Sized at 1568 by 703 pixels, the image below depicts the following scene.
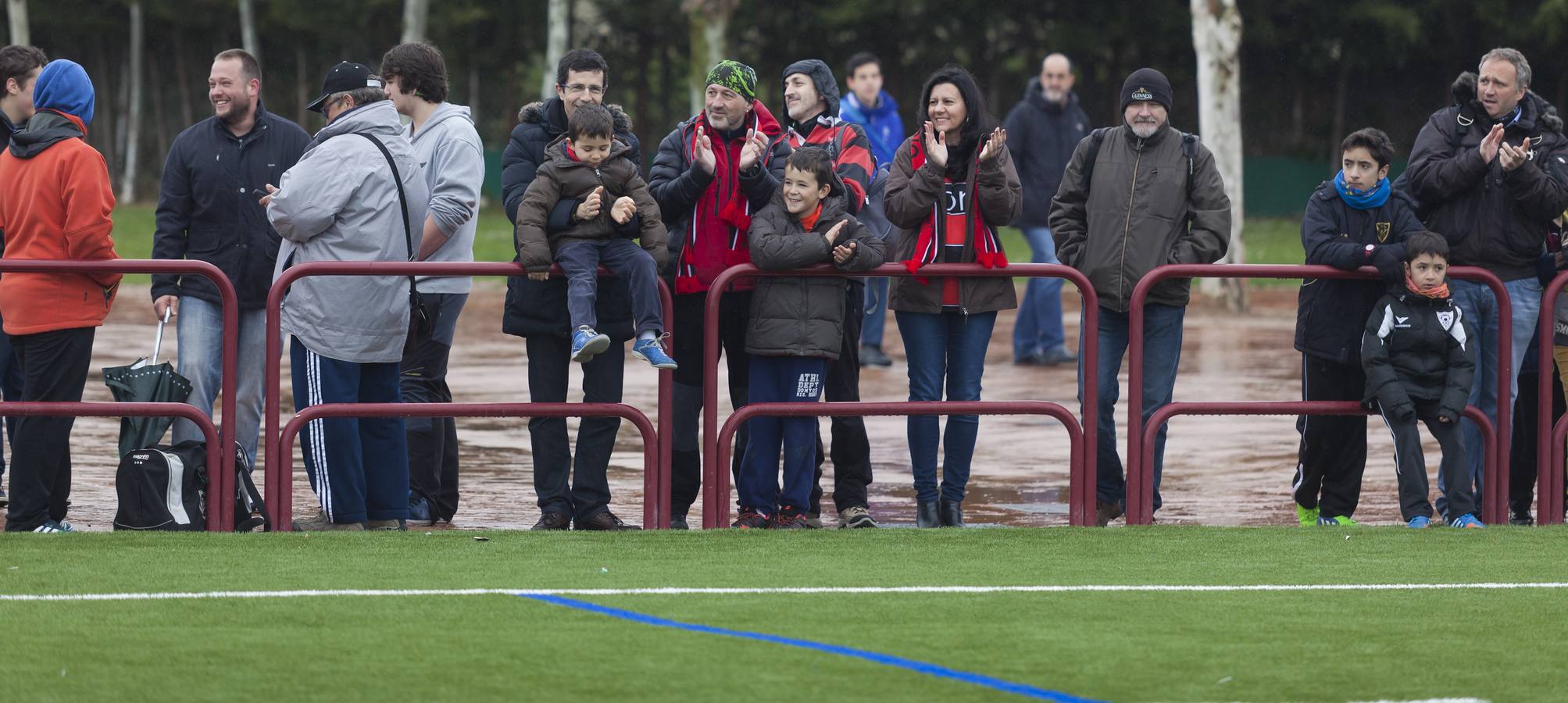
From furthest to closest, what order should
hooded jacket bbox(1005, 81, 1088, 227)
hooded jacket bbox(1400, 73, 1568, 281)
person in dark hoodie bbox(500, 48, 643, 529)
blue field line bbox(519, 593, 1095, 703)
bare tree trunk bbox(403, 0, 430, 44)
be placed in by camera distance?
bare tree trunk bbox(403, 0, 430, 44) < hooded jacket bbox(1005, 81, 1088, 227) < hooded jacket bbox(1400, 73, 1568, 281) < person in dark hoodie bbox(500, 48, 643, 529) < blue field line bbox(519, 593, 1095, 703)

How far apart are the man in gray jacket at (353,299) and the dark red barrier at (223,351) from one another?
275 mm

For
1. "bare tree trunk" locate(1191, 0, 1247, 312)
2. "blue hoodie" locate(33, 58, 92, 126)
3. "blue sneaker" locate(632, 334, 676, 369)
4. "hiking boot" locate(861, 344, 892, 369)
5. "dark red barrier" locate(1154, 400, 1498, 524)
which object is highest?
"bare tree trunk" locate(1191, 0, 1247, 312)

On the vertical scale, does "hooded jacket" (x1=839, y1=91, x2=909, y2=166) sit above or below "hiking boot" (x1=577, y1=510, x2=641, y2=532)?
above

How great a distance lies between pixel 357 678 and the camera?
5.07 meters

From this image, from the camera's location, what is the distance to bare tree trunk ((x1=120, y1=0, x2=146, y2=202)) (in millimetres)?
37375

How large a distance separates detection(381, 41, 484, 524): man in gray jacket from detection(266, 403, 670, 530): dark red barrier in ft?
1.62

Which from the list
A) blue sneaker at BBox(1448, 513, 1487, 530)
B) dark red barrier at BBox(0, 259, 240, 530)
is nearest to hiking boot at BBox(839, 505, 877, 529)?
blue sneaker at BBox(1448, 513, 1487, 530)

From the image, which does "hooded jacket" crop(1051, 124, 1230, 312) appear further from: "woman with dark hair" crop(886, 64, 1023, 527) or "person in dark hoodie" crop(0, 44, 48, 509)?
"person in dark hoodie" crop(0, 44, 48, 509)

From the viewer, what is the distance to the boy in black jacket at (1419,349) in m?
7.77

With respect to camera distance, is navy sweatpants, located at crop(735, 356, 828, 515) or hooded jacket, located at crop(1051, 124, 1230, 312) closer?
navy sweatpants, located at crop(735, 356, 828, 515)

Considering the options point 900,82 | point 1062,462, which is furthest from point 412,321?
point 900,82

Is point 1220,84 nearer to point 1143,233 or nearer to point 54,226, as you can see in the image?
point 1143,233

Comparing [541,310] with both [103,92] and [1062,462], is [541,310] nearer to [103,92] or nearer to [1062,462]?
[1062,462]

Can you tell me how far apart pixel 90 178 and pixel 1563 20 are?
1176 inches
